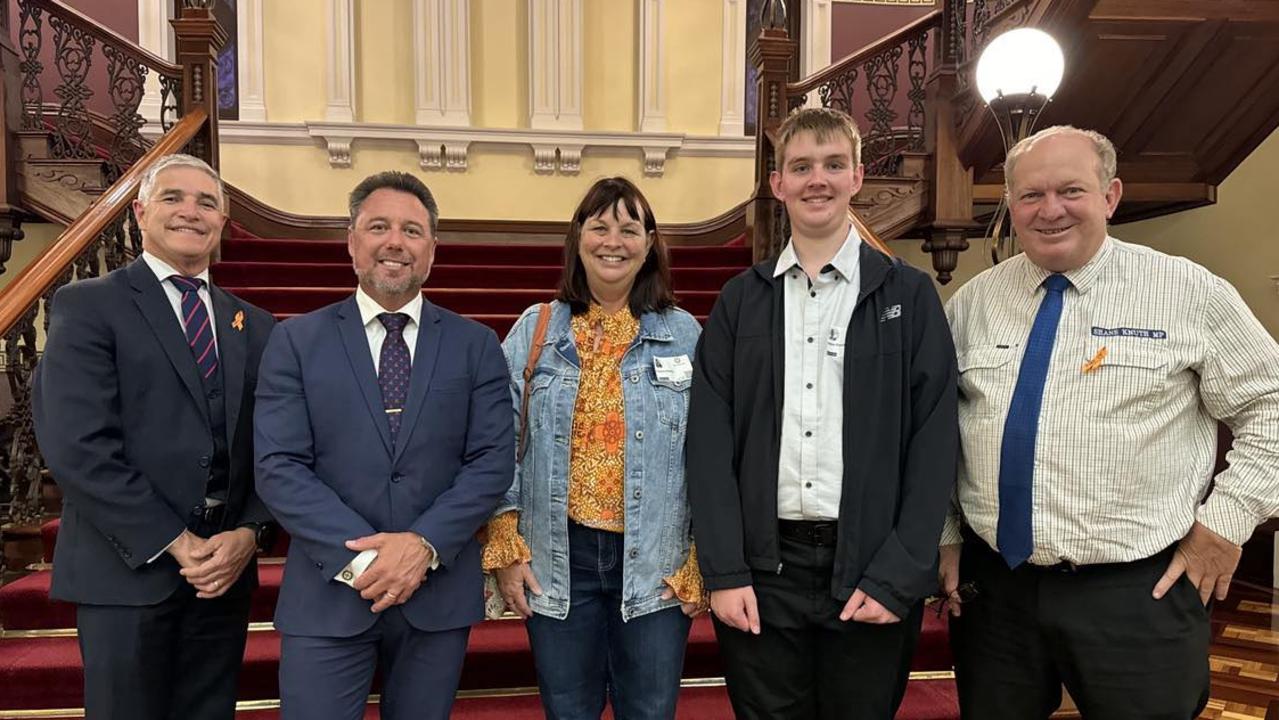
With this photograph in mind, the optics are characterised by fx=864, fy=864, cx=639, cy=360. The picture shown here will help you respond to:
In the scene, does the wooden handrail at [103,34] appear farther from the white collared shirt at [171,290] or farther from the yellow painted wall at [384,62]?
the white collared shirt at [171,290]

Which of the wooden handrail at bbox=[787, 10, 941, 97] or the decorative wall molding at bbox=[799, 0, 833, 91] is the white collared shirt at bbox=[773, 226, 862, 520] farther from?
the decorative wall molding at bbox=[799, 0, 833, 91]

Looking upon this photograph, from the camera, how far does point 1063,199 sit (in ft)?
5.52

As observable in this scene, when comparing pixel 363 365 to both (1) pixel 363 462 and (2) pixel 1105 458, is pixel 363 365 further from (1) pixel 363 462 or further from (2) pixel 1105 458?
(2) pixel 1105 458

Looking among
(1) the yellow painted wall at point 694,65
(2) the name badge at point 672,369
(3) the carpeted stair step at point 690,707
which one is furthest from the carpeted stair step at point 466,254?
(2) the name badge at point 672,369

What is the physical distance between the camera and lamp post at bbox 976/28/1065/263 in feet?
12.5

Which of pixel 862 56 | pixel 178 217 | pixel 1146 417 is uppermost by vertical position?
pixel 862 56

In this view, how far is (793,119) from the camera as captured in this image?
1.73m

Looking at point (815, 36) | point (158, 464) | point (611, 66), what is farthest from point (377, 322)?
point (815, 36)

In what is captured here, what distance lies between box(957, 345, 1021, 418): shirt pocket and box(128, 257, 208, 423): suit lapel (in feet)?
5.25

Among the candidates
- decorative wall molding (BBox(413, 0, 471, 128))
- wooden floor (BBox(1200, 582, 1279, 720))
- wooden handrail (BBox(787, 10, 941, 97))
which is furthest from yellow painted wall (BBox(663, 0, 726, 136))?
wooden floor (BBox(1200, 582, 1279, 720))

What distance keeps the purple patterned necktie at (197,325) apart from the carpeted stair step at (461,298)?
269cm

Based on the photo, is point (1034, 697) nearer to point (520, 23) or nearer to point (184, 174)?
point (184, 174)

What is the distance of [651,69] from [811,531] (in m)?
5.97

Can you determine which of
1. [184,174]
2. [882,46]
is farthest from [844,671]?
[882,46]
